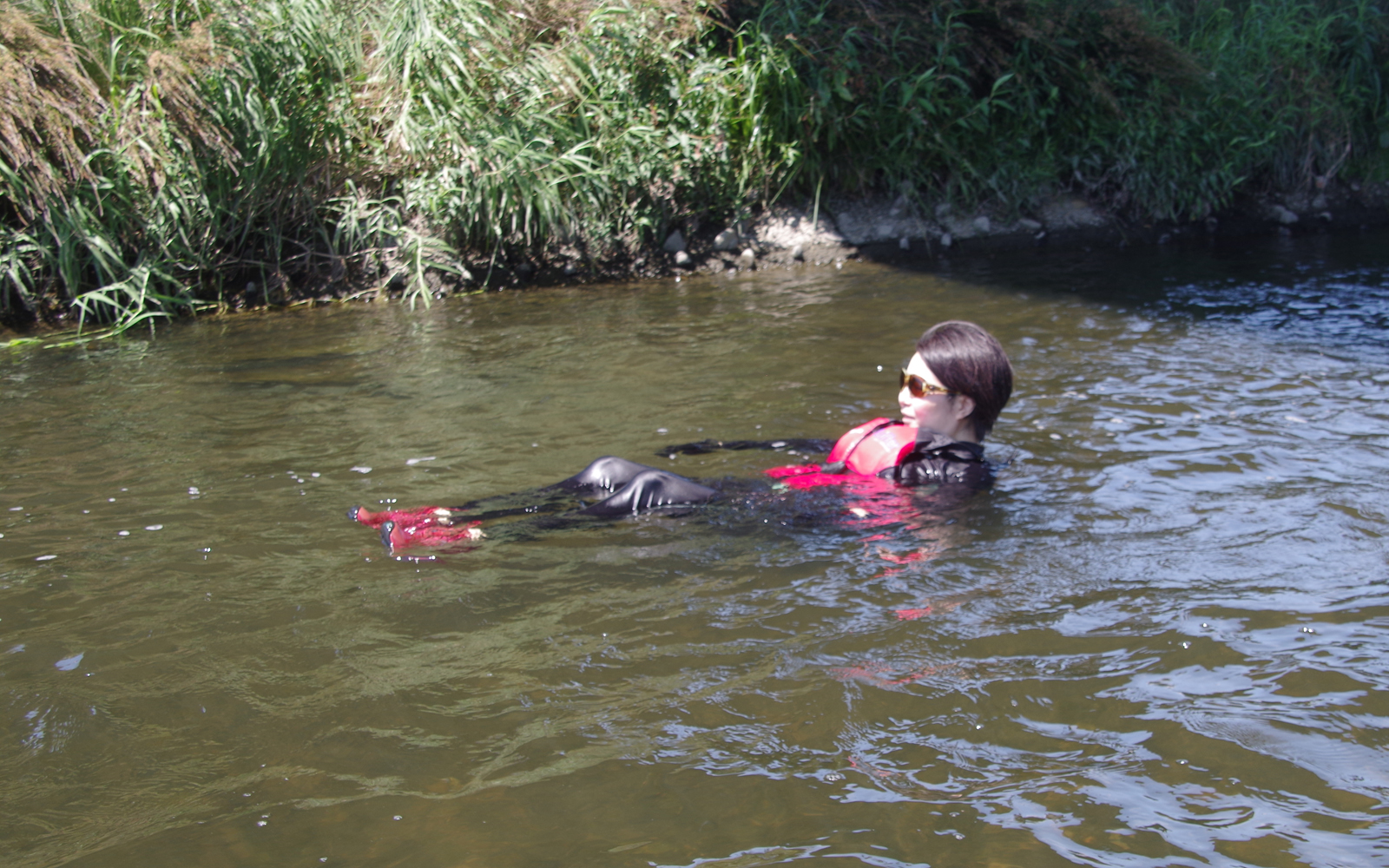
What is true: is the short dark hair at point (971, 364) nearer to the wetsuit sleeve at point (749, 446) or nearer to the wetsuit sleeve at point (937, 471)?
the wetsuit sleeve at point (937, 471)

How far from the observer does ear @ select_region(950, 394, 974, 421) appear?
393 cm

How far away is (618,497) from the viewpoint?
12.0 ft

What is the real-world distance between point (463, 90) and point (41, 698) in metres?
6.58

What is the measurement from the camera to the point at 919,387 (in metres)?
3.93

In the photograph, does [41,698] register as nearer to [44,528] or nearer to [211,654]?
[211,654]

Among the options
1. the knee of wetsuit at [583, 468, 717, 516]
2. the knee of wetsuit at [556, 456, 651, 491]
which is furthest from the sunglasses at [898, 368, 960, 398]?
the knee of wetsuit at [556, 456, 651, 491]

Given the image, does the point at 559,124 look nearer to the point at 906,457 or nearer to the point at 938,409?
the point at 938,409

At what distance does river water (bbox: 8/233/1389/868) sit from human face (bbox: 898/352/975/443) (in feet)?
0.97

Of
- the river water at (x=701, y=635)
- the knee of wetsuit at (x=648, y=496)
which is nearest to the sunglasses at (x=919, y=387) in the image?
the river water at (x=701, y=635)

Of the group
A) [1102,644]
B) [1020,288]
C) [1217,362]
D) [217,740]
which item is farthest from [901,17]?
[217,740]

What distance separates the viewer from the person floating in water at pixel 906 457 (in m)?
3.67

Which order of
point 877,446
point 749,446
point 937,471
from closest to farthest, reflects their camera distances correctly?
1. point 937,471
2. point 877,446
3. point 749,446

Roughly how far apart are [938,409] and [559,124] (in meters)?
5.21

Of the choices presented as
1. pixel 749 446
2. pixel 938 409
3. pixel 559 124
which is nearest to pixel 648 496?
pixel 749 446
